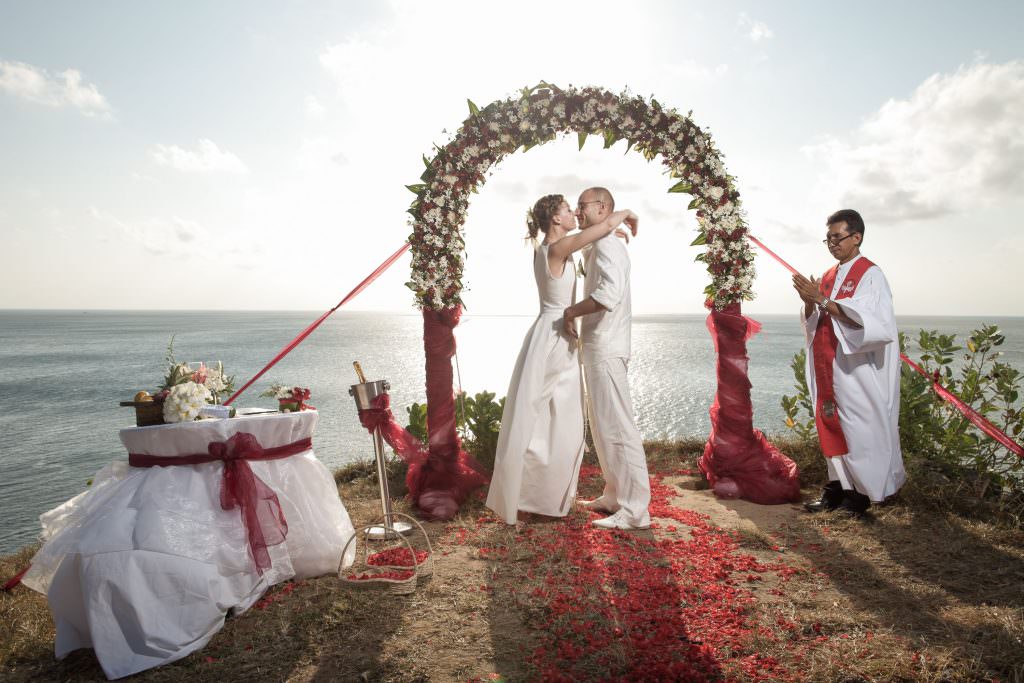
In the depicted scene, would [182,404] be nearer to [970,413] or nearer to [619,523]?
[619,523]

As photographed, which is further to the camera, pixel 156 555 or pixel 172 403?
pixel 172 403

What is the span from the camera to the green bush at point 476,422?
8672 mm

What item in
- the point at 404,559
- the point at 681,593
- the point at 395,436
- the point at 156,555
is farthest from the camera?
the point at 395,436

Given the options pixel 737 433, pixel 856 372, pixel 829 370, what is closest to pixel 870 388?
pixel 856 372

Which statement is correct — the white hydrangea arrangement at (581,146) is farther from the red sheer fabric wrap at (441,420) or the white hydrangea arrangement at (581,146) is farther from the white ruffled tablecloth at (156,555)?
the white ruffled tablecloth at (156,555)

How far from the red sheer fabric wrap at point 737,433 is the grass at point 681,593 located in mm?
918

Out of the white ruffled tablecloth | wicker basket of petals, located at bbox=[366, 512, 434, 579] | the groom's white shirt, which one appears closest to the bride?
the groom's white shirt

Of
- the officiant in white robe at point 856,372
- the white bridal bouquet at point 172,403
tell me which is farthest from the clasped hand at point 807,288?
the white bridal bouquet at point 172,403

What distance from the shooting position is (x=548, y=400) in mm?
6312

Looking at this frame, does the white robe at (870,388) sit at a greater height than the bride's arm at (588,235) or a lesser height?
lesser

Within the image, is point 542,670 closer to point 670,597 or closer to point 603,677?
point 603,677

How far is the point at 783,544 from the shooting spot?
19.2ft

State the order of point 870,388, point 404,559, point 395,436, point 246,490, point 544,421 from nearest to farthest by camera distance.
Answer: point 246,490 < point 404,559 < point 870,388 < point 544,421 < point 395,436

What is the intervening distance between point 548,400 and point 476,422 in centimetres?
276
